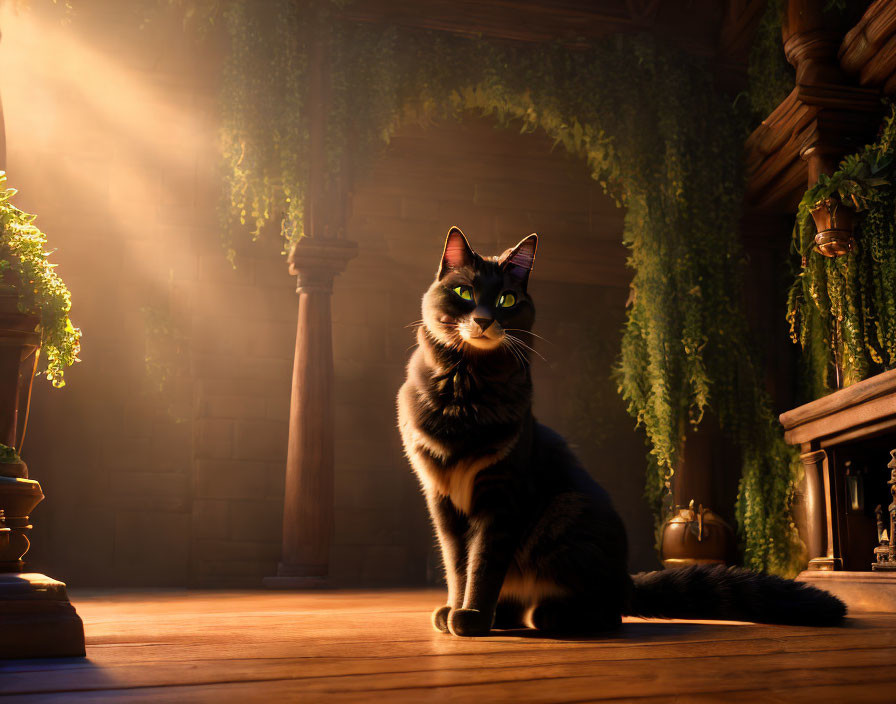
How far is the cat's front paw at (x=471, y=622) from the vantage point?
1866 millimetres

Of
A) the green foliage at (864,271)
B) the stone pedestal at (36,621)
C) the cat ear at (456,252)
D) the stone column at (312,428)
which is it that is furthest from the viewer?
the stone column at (312,428)

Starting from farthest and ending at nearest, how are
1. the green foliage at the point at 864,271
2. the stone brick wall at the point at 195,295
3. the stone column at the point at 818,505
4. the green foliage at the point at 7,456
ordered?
1. the stone brick wall at the point at 195,295
2. the green foliage at the point at 864,271
3. the stone column at the point at 818,505
4. the green foliage at the point at 7,456

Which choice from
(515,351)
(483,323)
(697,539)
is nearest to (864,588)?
(697,539)

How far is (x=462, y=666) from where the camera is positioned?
4.66 feet

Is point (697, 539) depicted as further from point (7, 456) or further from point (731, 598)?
point (7, 456)

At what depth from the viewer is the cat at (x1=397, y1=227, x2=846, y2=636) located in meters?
1.93

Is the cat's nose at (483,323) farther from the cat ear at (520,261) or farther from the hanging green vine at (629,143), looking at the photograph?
the hanging green vine at (629,143)

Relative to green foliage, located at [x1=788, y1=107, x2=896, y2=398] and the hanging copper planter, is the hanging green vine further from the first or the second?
the hanging copper planter

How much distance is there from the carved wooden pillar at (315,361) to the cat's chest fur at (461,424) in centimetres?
311

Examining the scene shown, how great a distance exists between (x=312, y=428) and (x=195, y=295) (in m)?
2.04

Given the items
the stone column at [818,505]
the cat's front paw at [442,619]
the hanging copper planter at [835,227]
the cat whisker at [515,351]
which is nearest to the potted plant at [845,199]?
the hanging copper planter at [835,227]

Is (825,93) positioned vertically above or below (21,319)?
above

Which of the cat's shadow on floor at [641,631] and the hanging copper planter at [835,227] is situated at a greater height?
the hanging copper planter at [835,227]

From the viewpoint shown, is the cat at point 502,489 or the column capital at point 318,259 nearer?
the cat at point 502,489
